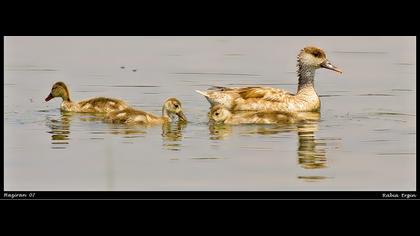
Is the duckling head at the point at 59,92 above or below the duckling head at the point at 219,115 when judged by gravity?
above

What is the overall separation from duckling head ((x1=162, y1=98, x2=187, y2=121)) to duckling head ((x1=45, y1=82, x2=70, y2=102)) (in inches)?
72.0

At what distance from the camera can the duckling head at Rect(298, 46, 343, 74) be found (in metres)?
14.6

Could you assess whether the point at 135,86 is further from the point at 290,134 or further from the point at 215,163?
the point at 215,163

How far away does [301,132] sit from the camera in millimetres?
12258

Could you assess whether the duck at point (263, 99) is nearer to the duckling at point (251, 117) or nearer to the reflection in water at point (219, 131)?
the duckling at point (251, 117)

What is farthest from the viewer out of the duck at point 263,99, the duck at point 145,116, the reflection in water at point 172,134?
the duck at point 263,99

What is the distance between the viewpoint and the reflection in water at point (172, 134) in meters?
11.2

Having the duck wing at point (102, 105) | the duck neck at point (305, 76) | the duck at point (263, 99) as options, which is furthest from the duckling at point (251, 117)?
the duck neck at point (305, 76)

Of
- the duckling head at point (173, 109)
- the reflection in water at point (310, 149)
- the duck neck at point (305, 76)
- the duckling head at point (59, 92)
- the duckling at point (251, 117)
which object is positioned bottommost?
the reflection in water at point (310, 149)

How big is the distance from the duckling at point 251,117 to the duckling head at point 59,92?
231 cm

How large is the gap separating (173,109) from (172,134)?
0.93 metres

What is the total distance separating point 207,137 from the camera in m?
11.9

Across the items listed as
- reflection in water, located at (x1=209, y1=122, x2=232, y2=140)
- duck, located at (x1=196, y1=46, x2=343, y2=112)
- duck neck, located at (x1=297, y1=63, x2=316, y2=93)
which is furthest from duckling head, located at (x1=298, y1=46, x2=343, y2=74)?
reflection in water, located at (x1=209, y1=122, x2=232, y2=140)

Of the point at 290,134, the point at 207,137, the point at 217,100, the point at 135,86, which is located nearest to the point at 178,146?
the point at 207,137
